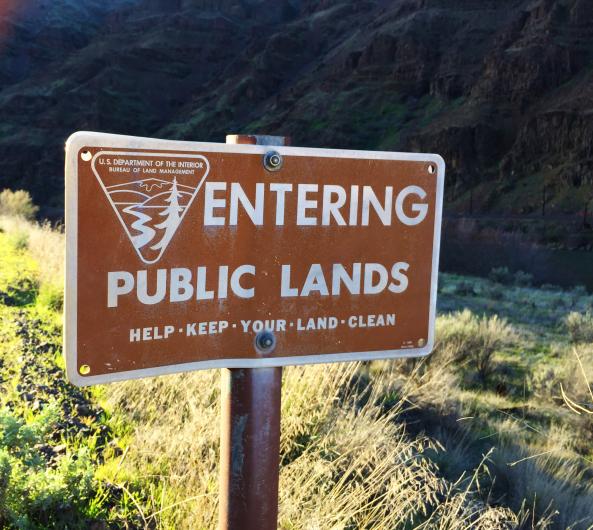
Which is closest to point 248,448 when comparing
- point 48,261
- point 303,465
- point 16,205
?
point 303,465

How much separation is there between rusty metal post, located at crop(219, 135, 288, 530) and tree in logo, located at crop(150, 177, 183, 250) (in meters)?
0.24

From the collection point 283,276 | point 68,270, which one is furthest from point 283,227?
point 68,270

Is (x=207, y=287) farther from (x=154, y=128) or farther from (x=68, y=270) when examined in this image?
(x=154, y=128)

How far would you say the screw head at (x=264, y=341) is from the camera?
1.87 metres

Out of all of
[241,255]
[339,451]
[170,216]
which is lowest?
[339,451]

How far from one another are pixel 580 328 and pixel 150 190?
8234 millimetres

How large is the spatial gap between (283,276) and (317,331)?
0.17 metres

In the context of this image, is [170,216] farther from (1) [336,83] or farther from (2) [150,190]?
(1) [336,83]

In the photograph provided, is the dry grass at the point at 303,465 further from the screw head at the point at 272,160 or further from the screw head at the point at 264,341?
the screw head at the point at 272,160

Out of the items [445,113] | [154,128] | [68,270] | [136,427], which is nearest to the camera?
[68,270]

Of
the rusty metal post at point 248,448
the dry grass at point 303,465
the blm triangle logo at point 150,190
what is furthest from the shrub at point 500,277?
the blm triangle logo at point 150,190

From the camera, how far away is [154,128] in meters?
88.8

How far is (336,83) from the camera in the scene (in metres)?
74.7

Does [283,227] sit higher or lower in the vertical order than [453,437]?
higher
